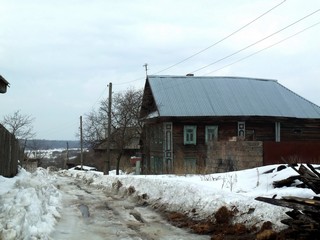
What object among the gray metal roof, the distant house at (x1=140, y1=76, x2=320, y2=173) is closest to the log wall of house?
the distant house at (x1=140, y1=76, x2=320, y2=173)

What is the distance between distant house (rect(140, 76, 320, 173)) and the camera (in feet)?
117

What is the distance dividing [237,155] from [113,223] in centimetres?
1344

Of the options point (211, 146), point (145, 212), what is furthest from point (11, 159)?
point (211, 146)

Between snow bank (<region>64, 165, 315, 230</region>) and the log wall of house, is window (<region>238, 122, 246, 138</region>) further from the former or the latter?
snow bank (<region>64, 165, 315, 230</region>)

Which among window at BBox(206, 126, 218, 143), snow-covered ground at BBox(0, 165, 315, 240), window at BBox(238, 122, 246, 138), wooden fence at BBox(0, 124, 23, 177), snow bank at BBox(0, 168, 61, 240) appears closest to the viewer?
snow bank at BBox(0, 168, 61, 240)

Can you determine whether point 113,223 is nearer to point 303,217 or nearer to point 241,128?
point 303,217

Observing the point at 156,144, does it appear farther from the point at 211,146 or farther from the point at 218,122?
the point at 211,146

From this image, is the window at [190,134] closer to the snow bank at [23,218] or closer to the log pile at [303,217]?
the snow bank at [23,218]

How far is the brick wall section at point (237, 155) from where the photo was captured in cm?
2256

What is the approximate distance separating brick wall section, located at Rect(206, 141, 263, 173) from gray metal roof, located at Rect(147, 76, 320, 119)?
10654 millimetres

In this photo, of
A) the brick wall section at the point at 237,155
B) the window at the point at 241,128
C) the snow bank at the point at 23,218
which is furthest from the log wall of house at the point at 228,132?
the snow bank at the point at 23,218

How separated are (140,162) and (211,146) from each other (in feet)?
64.6

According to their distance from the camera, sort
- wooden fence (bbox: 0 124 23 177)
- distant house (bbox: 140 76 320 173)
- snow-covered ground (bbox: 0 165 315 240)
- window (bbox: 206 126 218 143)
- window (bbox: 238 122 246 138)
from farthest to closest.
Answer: window (bbox: 238 122 246 138) → window (bbox: 206 126 218 143) → distant house (bbox: 140 76 320 173) → wooden fence (bbox: 0 124 23 177) → snow-covered ground (bbox: 0 165 315 240)

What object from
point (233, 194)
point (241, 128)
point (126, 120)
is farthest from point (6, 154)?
point (126, 120)
